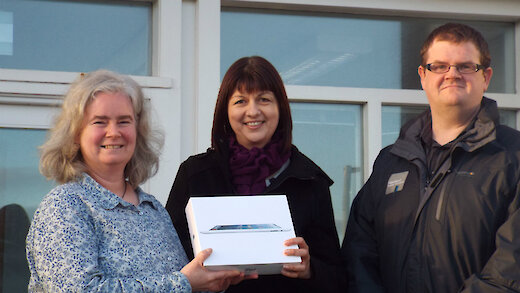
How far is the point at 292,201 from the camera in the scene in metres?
2.68

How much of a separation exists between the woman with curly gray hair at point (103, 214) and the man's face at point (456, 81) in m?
1.04

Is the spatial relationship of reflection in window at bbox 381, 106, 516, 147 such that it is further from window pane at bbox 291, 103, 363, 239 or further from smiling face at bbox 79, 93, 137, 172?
smiling face at bbox 79, 93, 137, 172

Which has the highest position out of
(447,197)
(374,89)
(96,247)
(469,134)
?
(374,89)

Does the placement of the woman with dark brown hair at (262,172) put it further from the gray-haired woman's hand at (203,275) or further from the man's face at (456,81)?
the man's face at (456,81)

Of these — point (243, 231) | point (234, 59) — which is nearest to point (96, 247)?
point (243, 231)

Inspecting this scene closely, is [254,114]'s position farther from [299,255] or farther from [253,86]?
[299,255]

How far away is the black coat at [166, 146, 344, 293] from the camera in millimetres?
2637

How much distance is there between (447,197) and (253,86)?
34.0 inches

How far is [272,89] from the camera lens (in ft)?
8.95

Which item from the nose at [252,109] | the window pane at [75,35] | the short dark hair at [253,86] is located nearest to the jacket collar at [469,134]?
the short dark hair at [253,86]

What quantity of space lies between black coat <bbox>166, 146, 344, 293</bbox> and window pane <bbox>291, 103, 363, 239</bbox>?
63.0 inches

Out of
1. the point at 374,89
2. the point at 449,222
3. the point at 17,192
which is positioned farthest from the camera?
the point at 374,89

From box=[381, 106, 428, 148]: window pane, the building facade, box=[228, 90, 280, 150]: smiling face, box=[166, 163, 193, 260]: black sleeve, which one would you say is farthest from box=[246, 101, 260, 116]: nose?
box=[381, 106, 428, 148]: window pane

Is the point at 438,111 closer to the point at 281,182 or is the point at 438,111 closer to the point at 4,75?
the point at 281,182
